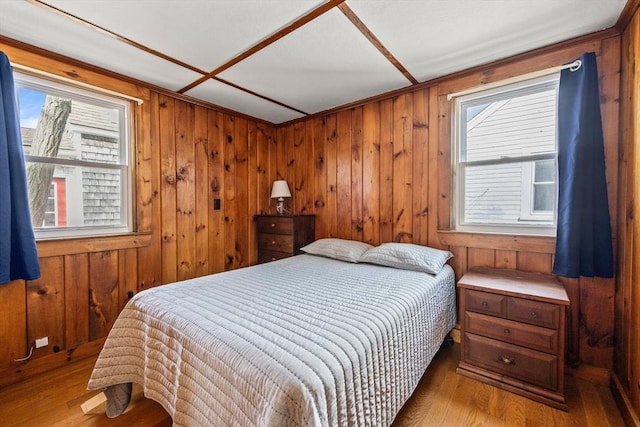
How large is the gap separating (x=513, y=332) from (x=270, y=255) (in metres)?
2.42

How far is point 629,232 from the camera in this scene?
1596 millimetres

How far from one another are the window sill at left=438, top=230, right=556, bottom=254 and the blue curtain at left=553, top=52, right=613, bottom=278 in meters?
0.20

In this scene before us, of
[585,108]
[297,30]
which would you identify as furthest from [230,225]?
[585,108]

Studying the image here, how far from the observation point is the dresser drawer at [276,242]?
10.2ft

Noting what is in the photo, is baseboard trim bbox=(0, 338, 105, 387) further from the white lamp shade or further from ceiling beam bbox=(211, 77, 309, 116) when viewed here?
ceiling beam bbox=(211, 77, 309, 116)

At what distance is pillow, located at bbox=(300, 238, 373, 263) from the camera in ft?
8.48

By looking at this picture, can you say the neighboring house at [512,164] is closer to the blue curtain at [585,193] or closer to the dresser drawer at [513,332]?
the blue curtain at [585,193]

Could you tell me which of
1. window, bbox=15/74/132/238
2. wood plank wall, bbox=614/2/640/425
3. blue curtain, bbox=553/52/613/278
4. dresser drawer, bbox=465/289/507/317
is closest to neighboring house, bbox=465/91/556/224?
blue curtain, bbox=553/52/613/278

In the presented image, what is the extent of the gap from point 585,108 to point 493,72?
0.69 m

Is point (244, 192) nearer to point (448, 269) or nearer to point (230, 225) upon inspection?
point (230, 225)

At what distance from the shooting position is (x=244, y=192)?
3.39 metres

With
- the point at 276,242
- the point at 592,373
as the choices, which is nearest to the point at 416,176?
the point at 276,242

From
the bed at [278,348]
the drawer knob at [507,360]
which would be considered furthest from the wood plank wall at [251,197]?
the bed at [278,348]

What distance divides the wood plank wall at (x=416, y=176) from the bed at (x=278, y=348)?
0.72m
